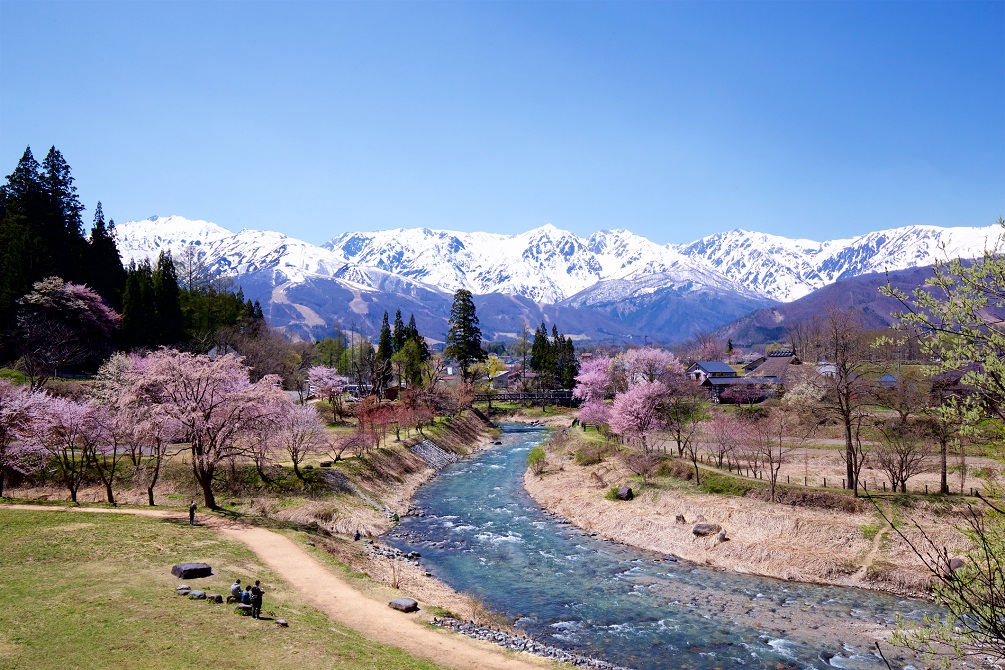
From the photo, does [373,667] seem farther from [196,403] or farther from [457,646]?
[196,403]

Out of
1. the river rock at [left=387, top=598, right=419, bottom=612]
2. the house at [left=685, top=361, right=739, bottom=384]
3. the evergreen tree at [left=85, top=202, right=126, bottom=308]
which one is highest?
the evergreen tree at [left=85, top=202, right=126, bottom=308]

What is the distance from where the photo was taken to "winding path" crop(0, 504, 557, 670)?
19422 millimetres

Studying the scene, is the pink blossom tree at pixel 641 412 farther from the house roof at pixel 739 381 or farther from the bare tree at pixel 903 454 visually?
the house roof at pixel 739 381

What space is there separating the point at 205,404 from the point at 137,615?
1833cm

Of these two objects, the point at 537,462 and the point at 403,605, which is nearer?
the point at 403,605

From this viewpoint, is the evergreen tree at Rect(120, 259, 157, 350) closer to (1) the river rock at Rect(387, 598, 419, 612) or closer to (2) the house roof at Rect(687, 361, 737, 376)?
A: (1) the river rock at Rect(387, 598, 419, 612)

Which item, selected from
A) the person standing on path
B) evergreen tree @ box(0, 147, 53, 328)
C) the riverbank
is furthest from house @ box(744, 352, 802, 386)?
evergreen tree @ box(0, 147, 53, 328)

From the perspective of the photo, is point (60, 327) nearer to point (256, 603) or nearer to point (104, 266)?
point (104, 266)

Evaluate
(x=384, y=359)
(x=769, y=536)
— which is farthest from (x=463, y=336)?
(x=769, y=536)

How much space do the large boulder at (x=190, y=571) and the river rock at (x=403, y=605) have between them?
292 inches

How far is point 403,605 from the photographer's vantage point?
76.8ft

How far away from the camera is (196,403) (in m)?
34.6

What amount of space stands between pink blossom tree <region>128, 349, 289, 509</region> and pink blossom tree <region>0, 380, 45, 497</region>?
5.49m

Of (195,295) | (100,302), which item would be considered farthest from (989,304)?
(195,295)
